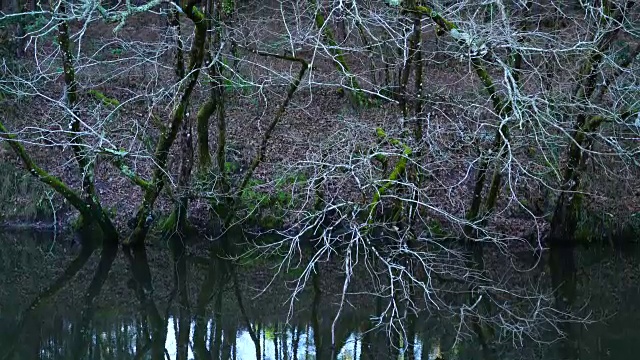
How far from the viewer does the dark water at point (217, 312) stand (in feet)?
27.5

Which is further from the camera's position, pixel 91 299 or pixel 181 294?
pixel 181 294

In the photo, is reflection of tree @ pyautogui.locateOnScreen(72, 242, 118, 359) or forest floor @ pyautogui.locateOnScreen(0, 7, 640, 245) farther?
forest floor @ pyautogui.locateOnScreen(0, 7, 640, 245)

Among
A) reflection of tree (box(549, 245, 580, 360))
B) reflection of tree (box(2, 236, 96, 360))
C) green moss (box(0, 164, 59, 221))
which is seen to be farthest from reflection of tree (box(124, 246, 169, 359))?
reflection of tree (box(549, 245, 580, 360))

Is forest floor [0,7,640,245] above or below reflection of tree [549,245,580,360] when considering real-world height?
above

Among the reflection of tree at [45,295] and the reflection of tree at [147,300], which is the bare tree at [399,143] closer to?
the reflection of tree at [147,300]

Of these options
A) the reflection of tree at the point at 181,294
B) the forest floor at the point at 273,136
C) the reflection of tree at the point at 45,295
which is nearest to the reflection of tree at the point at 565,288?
the forest floor at the point at 273,136

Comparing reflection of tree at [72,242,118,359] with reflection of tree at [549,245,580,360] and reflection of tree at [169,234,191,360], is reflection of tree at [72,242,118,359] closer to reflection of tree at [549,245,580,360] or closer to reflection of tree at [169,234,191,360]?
reflection of tree at [169,234,191,360]

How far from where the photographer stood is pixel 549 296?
10.3 meters

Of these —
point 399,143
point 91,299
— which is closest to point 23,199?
point 91,299

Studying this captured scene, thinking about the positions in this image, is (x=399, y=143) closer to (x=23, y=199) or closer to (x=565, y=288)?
(x=565, y=288)

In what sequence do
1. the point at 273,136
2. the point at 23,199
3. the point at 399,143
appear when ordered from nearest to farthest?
the point at 399,143
the point at 23,199
the point at 273,136

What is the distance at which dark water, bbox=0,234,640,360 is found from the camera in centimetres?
838

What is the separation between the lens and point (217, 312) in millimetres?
9914

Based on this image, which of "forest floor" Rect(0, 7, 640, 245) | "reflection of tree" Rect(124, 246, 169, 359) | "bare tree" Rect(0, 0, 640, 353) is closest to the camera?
"reflection of tree" Rect(124, 246, 169, 359)
